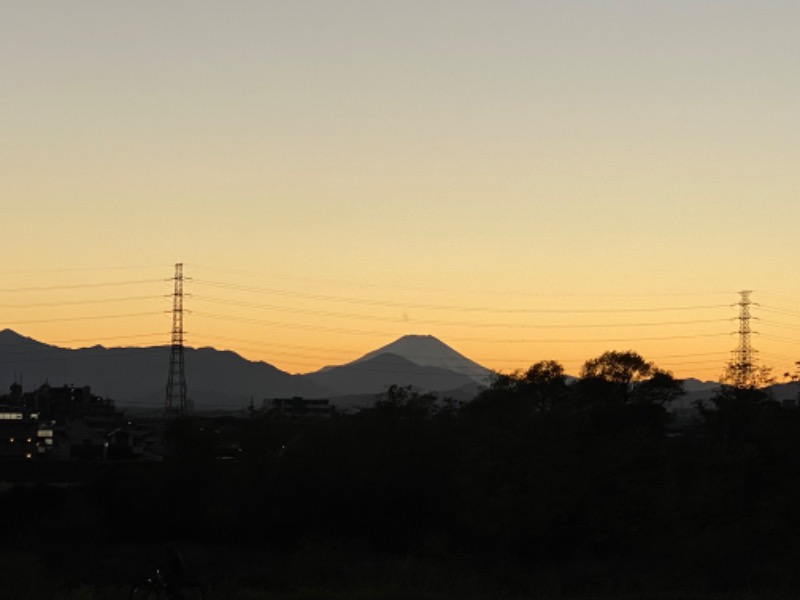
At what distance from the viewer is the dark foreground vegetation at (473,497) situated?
50.7 metres

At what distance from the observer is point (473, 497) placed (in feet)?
193

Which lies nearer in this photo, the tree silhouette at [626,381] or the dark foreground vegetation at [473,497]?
the dark foreground vegetation at [473,497]

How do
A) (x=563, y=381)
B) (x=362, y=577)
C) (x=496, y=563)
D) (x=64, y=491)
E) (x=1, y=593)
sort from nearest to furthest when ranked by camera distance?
(x=1, y=593) < (x=362, y=577) < (x=496, y=563) < (x=64, y=491) < (x=563, y=381)

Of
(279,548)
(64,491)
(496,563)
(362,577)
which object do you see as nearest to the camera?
(362,577)

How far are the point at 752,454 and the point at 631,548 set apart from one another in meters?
7.29

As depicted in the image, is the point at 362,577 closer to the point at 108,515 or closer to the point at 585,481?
the point at 585,481

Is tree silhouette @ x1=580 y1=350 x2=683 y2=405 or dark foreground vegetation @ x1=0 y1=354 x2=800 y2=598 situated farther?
tree silhouette @ x1=580 y1=350 x2=683 y2=405

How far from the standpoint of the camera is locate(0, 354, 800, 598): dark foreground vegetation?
50688 millimetres

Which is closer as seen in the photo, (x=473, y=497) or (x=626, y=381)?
(x=473, y=497)

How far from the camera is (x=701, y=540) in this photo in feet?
162

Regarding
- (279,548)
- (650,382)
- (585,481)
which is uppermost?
(650,382)

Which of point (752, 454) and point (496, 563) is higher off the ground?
point (752, 454)

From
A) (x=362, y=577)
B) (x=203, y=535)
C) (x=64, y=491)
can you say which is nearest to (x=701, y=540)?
(x=362, y=577)

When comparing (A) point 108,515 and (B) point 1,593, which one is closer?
(B) point 1,593
